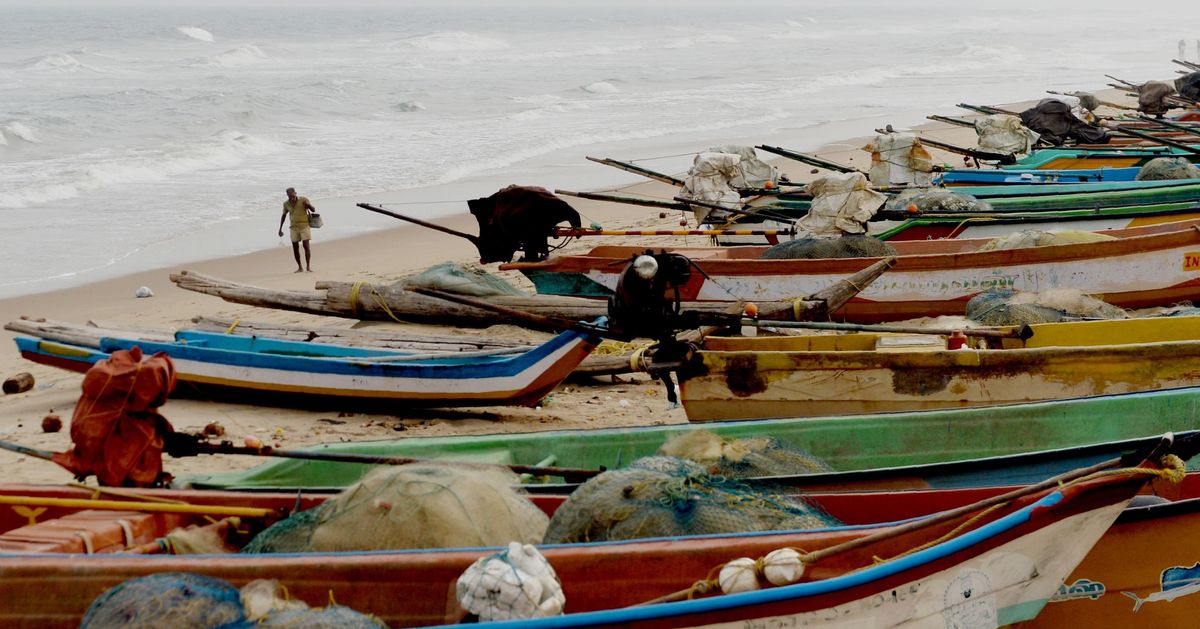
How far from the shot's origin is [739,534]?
4.75 m

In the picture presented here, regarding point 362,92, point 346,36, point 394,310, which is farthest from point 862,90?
point 346,36

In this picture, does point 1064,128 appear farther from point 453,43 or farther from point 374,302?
point 453,43

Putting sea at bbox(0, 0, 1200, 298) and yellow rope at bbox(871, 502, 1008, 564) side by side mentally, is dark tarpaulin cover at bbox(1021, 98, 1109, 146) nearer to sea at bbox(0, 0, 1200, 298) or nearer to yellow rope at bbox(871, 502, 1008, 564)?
sea at bbox(0, 0, 1200, 298)

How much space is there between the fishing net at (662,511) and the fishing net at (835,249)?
248 inches

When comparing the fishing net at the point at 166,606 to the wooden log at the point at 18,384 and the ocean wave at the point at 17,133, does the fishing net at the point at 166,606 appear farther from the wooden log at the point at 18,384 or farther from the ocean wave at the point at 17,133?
the ocean wave at the point at 17,133

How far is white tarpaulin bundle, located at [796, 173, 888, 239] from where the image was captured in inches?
459

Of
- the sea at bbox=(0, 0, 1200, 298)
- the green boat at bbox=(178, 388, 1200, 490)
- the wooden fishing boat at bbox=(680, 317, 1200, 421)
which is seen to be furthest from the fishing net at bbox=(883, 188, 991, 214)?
the sea at bbox=(0, 0, 1200, 298)

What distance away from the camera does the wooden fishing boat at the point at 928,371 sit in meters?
7.25

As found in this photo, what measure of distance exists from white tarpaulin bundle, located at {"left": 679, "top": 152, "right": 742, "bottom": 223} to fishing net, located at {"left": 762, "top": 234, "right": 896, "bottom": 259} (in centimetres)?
213

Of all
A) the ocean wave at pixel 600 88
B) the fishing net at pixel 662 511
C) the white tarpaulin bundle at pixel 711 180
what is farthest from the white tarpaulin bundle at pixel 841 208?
the ocean wave at pixel 600 88

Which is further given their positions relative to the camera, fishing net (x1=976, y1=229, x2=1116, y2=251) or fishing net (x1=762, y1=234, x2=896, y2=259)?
fishing net (x1=762, y1=234, x2=896, y2=259)

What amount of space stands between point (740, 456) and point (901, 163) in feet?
34.8

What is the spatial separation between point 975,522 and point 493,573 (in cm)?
172

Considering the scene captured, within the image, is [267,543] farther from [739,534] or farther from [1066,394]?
[1066,394]
